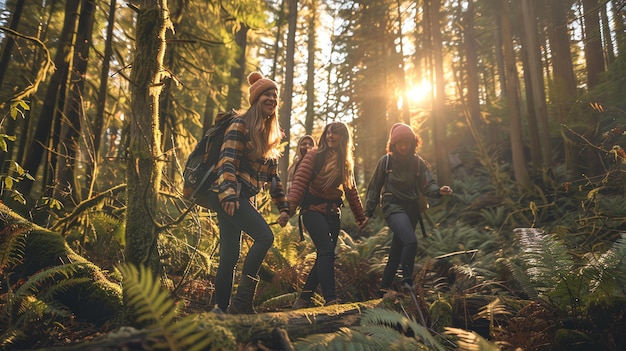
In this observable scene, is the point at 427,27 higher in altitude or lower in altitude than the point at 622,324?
higher

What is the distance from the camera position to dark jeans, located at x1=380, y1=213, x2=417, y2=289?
17.1 ft

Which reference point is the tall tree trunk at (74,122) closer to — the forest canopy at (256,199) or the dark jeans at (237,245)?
the forest canopy at (256,199)

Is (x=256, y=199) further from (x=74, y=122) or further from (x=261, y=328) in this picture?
(x=74, y=122)

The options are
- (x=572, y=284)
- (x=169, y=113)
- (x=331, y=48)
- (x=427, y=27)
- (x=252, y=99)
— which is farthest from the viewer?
(x=331, y=48)

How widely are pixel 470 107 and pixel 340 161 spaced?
625 inches

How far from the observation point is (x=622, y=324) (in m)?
3.00

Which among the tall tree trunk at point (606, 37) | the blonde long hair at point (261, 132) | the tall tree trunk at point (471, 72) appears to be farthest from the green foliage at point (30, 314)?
the tall tree trunk at point (471, 72)

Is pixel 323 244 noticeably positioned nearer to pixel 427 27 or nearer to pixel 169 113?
pixel 169 113

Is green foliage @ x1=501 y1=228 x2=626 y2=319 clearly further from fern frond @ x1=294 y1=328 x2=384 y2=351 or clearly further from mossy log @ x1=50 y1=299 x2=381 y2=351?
fern frond @ x1=294 y1=328 x2=384 y2=351

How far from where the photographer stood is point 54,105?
5.97 m

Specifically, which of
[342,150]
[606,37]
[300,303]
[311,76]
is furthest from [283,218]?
[311,76]

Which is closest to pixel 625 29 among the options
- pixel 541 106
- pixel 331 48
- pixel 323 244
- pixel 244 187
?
pixel 541 106

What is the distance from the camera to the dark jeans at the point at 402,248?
205 inches

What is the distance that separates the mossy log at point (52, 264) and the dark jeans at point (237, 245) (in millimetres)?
984
